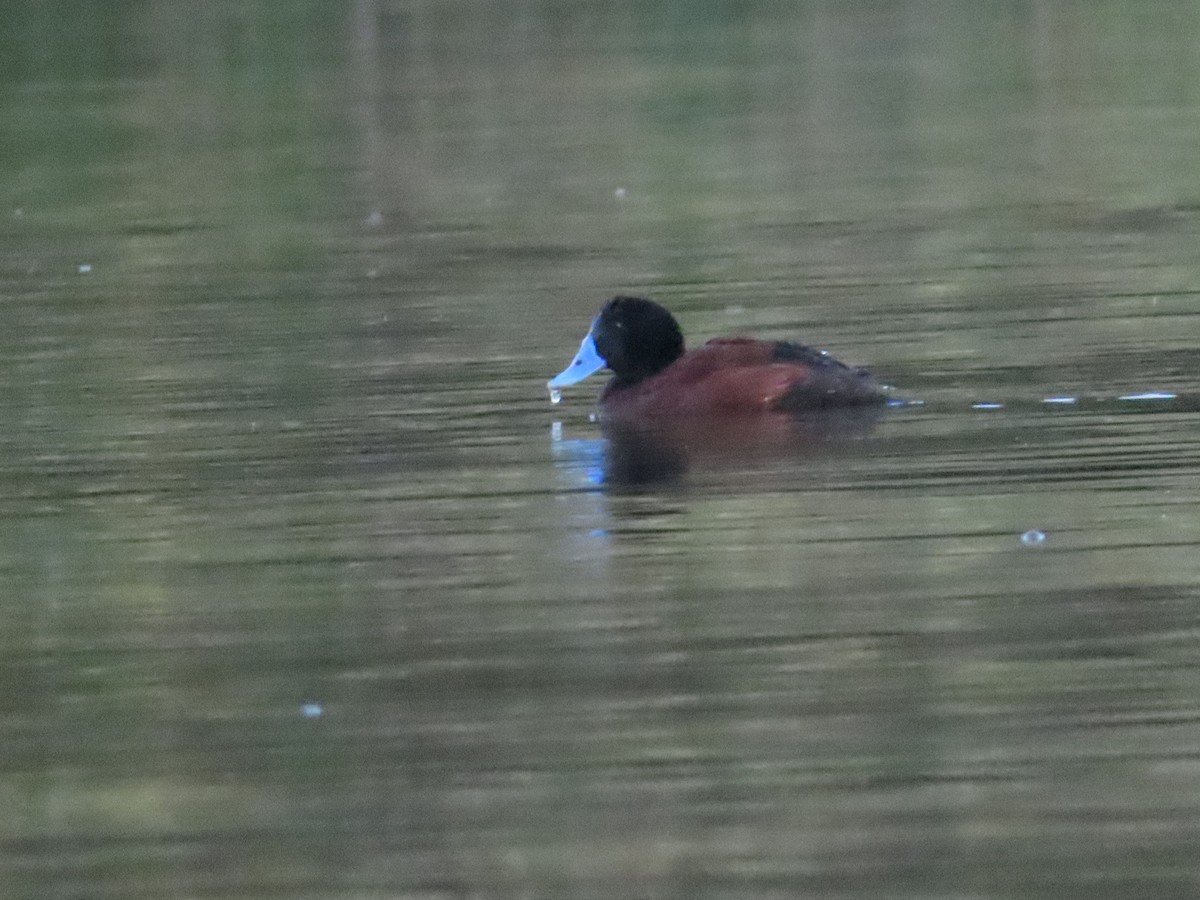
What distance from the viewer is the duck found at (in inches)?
444

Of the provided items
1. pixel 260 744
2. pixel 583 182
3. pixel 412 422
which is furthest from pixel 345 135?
pixel 260 744

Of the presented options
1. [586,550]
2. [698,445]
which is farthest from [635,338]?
[586,550]

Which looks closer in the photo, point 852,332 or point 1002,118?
point 852,332

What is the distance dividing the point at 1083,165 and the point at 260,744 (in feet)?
46.4

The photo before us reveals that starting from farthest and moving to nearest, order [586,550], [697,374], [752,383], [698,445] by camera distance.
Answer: [697,374], [752,383], [698,445], [586,550]

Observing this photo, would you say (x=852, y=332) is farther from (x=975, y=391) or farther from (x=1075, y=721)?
(x=1075, y=721)

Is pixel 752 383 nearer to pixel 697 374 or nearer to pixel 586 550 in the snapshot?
pixel 697 374

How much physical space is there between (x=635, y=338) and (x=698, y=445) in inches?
47.1

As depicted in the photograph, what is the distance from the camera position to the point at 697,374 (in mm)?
11562

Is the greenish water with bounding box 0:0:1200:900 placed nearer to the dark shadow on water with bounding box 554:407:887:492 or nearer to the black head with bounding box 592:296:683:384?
the dark shadow on water with bounding box 554:407:887:492

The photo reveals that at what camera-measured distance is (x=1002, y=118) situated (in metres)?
24.5

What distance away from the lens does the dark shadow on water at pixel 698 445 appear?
34.3 feet

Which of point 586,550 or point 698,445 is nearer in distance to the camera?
point 586,550

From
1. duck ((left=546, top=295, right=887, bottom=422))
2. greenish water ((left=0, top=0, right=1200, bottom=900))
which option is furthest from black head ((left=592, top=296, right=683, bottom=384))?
greenish water ((left=0, top=0, right=1200, bottom=900))
